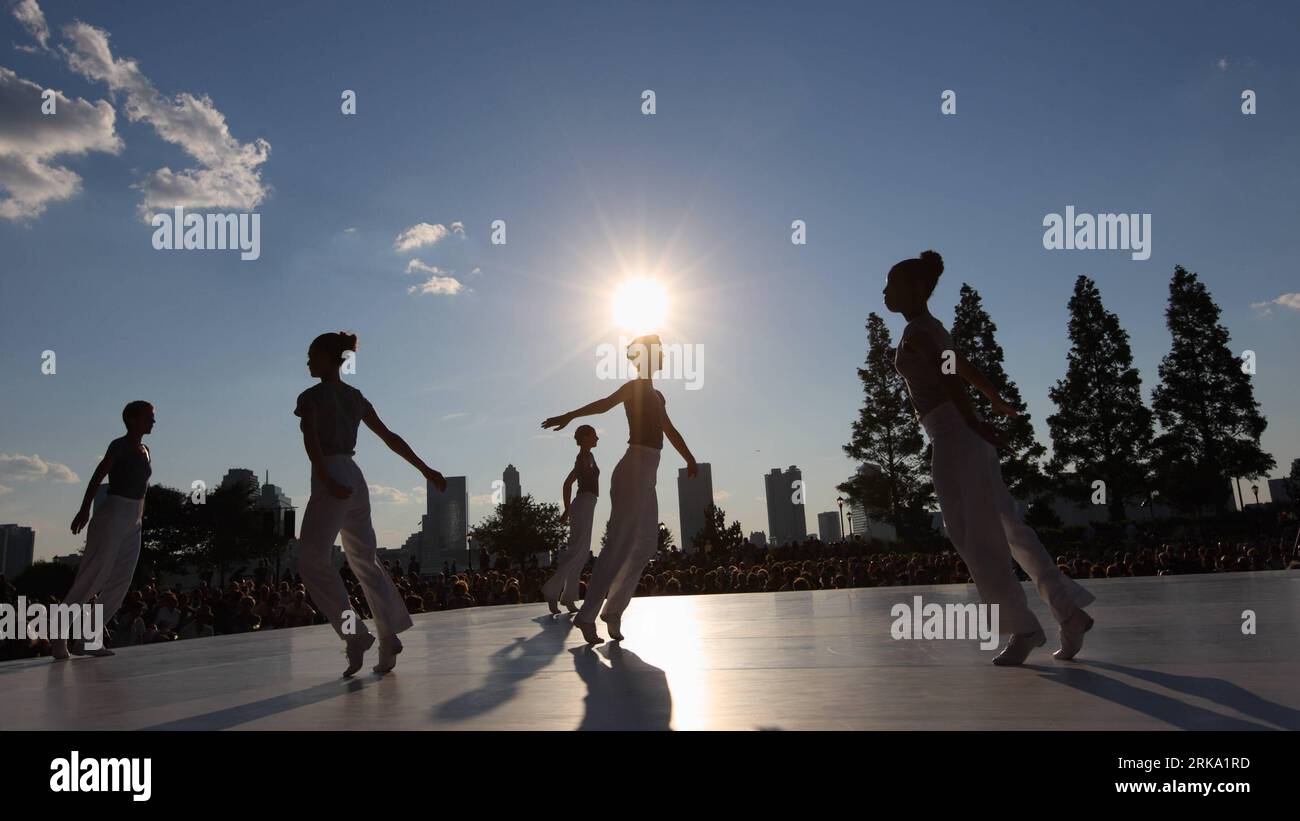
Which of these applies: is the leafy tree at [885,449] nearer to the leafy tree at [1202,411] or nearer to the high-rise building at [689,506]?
the leafy tree at [1202,411]

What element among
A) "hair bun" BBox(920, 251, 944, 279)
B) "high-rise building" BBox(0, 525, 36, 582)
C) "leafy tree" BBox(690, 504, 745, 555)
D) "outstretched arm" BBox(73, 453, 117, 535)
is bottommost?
"high-rise building" BBox(0, 525, 36, 582)

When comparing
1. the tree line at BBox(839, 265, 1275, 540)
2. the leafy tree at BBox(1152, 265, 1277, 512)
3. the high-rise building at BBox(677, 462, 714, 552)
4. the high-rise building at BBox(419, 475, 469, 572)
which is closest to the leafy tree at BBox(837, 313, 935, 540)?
the tree line at BBox(839, 265, 1275, 540)

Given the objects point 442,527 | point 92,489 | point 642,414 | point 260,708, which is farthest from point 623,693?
point 442,527

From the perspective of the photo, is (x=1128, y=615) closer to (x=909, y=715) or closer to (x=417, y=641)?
(x=909, y=715)

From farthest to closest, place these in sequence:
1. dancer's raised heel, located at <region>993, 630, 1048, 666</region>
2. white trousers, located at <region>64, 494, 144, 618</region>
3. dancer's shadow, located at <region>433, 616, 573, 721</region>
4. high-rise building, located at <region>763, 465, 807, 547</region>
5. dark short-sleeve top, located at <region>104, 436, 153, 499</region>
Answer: high-rise building, located at <region>763, 465, 807, 547</region> < dark short-sleeve top, located at <region>104, 436, 153, 499</region> < white trousers, located at <region>64, 494, 144, 618</region> < dancer's raised heel, located at <region>993, 630, 1048, 666</region> < dancer's shadow, located at <region>433, 616, 573, 721</region>

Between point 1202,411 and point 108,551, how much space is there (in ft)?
177

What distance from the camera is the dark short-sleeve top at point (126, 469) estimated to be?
6410 mm

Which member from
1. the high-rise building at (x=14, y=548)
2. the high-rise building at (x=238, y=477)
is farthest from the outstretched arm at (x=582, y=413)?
the high-rise building at (x=14, y=548)

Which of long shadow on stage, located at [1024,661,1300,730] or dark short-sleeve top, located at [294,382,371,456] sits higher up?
dark short-sleeve top, located at [294,382,371,456]

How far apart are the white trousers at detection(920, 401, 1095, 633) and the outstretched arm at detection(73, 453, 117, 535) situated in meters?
5.82

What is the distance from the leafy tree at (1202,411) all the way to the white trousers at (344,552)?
50.8 m

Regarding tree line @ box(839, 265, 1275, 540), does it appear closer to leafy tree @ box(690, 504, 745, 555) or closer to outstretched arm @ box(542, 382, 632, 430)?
leafy tree @ box(690, 504, 745, 555)

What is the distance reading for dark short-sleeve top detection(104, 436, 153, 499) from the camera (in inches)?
252
